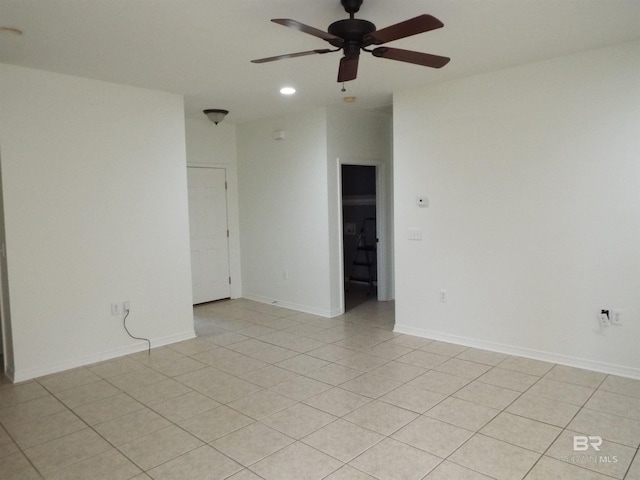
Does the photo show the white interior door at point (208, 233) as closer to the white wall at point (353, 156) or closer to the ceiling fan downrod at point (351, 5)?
the white wall at point (353, 156)

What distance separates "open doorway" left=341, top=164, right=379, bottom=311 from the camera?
7.00 meters

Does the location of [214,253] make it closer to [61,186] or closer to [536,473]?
[61,186]

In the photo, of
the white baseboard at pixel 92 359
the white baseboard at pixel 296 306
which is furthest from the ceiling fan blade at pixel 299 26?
the white baseboard at pixel 296 306

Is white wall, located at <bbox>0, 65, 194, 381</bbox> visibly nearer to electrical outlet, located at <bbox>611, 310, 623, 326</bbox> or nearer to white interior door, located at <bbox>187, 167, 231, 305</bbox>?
white interior door, located at <bbox>187, 167, 231, 305</bbox>

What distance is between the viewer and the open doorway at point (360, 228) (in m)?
7.00

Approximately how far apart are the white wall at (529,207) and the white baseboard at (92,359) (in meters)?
2.43

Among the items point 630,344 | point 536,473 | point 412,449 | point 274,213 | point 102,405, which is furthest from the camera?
point 274,213

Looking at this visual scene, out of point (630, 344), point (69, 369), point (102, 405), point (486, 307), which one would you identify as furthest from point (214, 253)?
point (630, 344)

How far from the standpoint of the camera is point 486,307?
161 inches

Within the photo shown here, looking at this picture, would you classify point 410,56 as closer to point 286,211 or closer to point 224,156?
point 286,211

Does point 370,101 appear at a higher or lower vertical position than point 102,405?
higher

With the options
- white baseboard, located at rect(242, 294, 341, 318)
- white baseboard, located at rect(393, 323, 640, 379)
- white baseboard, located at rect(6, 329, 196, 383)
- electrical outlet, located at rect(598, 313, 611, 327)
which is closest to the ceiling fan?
electrical outlet, located at rect(598, 313, 611, 327)

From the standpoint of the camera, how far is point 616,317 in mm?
3430

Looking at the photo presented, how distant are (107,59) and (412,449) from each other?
135 inches
